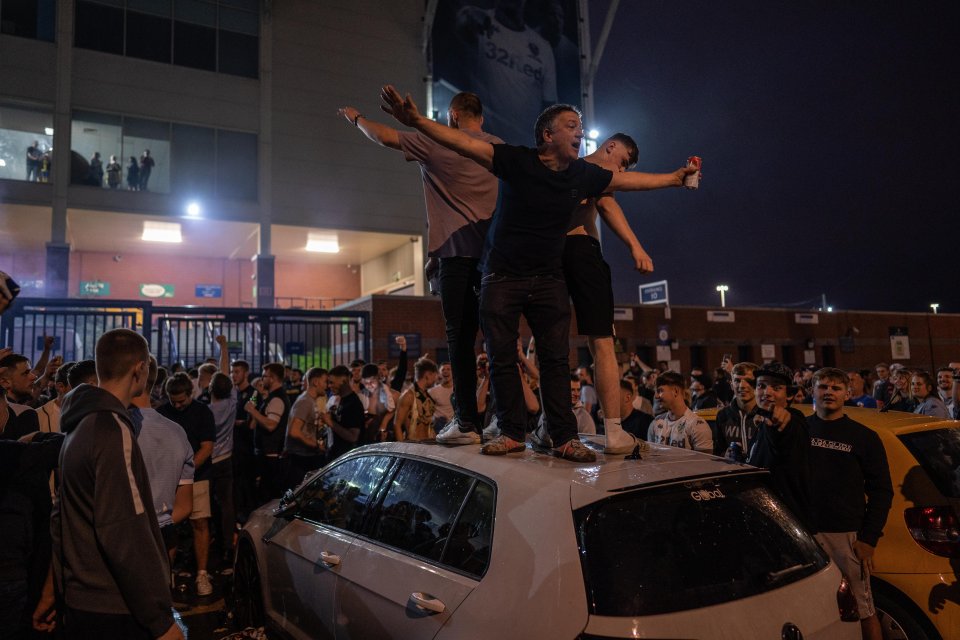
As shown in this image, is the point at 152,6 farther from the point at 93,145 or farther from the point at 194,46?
the point at 93,145

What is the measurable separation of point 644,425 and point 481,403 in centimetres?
173

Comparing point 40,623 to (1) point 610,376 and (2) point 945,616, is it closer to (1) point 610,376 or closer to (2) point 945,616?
(1) point 610,376

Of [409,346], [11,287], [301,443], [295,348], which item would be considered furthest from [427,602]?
[409,346]

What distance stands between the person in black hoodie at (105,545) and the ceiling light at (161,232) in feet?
77.1

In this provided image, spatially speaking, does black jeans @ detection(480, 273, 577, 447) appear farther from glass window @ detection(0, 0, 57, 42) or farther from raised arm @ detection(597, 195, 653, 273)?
glass window @ detection(0, 0, 57, 42)

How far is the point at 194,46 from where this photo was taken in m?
22.6

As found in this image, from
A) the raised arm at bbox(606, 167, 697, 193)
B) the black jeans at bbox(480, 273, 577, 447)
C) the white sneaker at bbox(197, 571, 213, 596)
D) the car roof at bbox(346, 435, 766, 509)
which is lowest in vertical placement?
the white sneaker at bbox(197, 571, 213, 596)

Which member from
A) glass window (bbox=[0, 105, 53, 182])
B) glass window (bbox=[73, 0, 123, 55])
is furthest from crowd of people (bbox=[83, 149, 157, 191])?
glass window (bbox=[73, 0, 123, 55])

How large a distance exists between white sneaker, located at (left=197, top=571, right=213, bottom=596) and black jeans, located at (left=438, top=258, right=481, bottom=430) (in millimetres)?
3644

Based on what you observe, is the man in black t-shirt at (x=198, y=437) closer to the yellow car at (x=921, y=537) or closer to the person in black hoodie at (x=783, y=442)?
the person in black hoodie at (x=783, y=442)

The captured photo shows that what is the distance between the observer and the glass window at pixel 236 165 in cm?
2303

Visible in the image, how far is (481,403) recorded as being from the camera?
6.65 meters

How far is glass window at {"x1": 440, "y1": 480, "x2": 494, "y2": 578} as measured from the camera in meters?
2.63

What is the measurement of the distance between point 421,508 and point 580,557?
101cm
